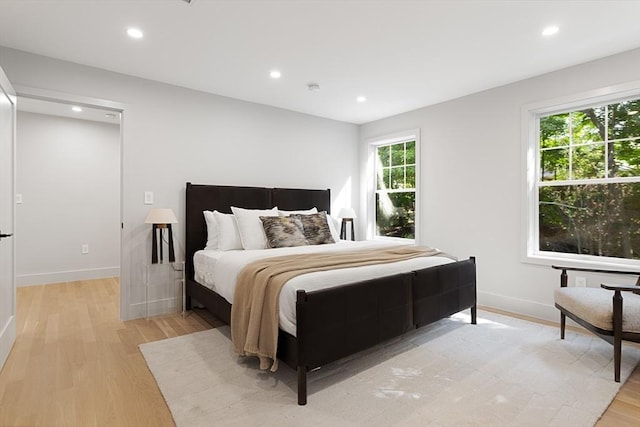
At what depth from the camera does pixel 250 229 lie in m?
3.59

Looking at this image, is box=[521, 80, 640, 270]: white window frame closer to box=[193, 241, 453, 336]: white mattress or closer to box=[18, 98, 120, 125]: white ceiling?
box=[193, 241, 453, 336]: white mattress

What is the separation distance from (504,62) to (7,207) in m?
4.48

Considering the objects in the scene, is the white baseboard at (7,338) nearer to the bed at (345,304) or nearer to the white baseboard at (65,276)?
the bed at (345,304)

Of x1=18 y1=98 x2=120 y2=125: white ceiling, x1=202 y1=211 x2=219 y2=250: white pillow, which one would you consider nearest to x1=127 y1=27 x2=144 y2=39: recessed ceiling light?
x1=202 y1=211 x2=219 y2=250: white pillow

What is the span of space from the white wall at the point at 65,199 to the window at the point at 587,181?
6064 millimetres

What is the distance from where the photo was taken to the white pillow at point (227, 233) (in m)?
3.52

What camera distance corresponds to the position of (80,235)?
521 cm

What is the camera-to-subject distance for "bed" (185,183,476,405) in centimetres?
196

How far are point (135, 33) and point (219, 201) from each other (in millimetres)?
1856

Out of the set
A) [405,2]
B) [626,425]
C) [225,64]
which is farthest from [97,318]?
[626,425]

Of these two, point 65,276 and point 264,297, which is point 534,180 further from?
point 65,276

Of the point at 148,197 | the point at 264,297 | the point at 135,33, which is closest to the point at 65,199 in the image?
the point at 148,197

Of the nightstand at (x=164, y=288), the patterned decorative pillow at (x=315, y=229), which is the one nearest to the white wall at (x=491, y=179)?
the patterned decorative pillow at (x=315, y=229)

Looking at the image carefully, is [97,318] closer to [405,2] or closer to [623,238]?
[405,2]
